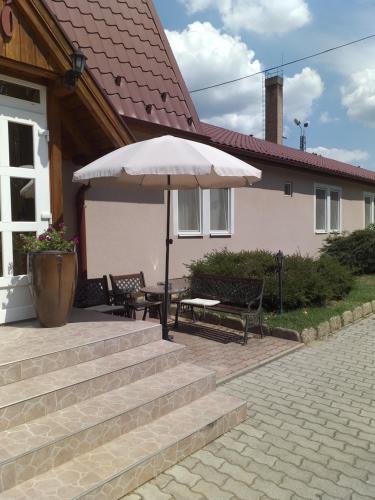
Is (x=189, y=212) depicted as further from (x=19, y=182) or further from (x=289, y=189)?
(x=19, y=182)

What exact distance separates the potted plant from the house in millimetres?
443

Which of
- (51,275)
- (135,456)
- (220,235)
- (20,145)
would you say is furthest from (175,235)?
(135,456)

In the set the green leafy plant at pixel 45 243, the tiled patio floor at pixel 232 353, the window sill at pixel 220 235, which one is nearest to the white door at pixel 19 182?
the green leafy plant at pixel 45 243

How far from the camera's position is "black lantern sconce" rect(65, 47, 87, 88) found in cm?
462

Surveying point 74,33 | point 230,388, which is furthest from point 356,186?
point 230,388

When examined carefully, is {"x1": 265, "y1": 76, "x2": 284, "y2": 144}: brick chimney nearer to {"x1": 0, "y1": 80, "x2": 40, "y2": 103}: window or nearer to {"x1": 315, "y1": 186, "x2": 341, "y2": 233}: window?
{"x1": 315, "y1": 186, "x2": 341, "y2": 233}: window

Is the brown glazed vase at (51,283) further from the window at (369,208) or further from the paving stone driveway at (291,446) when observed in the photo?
the window at (369,208)

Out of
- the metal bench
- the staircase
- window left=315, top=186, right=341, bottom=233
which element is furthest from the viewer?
window left=315, top=186, right=341, bottom=233

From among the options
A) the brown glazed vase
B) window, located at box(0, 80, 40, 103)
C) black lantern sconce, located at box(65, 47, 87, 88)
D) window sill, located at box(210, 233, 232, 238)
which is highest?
black lantern sconce, located at box(65, 47, 87, 88)

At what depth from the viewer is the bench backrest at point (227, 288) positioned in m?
6.65

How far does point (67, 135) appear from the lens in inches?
233

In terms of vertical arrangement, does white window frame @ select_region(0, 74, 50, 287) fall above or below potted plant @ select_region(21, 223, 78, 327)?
above

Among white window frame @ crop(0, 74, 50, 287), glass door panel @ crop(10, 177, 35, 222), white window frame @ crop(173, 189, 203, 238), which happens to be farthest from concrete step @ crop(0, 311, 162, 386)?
white window frame @ crop(173, 189, 203, 238)

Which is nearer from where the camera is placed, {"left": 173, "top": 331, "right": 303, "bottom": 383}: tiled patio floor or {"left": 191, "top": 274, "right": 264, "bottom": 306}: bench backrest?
{"left": 173, "top": 331, "right": 303, "bottom": 383}: tiled patio floor
